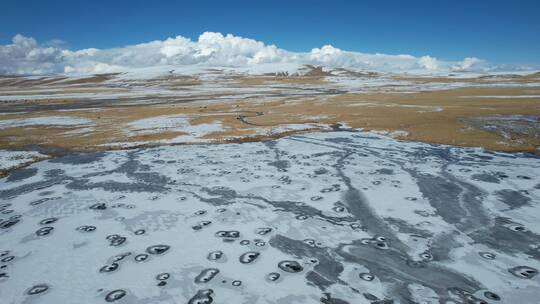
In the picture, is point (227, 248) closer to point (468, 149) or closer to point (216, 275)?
point (216, 275)

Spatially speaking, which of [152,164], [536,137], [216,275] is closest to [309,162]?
[152,164]

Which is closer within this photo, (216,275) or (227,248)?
(216,275)

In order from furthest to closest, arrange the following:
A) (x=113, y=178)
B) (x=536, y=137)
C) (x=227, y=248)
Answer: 1. (x=536, y=137)
2. (x=113, y=178)
3. (x=227, y=248)

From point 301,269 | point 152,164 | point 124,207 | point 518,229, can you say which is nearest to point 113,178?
point 152,164

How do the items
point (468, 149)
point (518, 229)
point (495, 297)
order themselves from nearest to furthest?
point (495, 297), point (518, 229), point (468, 149)

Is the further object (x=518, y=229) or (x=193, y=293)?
(x=518, y=229)

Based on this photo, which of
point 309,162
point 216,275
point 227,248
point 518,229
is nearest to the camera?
point 216,275

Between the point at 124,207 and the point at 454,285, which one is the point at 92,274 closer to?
the point at 124,207
